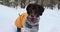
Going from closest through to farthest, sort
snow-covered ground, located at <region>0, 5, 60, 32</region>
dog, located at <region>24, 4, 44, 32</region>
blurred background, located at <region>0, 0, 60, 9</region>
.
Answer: dog, located at <region>24, 4, 44, 32</region>
snow-covered ground, located at <region>0, 5, 60, 32</region>
blurred background, located at <region>0, 0, 60, 9</region>

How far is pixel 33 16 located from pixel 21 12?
0.99 meters

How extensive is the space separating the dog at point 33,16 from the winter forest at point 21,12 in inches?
17.1

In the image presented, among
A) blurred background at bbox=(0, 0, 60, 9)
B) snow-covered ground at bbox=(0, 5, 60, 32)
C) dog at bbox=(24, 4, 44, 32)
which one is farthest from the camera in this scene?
blurred background at bbox=(0, 0, 60, 9)

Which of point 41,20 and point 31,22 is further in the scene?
point 41,20

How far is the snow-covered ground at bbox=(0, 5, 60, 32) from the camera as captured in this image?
2.12 metres

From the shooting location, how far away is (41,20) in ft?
7.61

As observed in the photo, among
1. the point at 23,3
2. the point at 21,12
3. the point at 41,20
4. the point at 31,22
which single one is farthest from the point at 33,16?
the point at 23,3

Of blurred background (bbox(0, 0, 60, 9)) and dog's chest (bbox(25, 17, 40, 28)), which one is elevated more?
blurred background (bbox(0, 0, 60, 9))

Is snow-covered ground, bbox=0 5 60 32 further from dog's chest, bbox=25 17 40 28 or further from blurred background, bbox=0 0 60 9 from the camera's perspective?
dog's chest, bbox=25 17 40 28

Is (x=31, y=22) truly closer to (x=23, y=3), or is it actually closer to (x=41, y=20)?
(x=41, y=20)

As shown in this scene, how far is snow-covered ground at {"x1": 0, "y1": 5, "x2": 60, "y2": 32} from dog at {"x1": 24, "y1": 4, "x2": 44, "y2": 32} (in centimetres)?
43

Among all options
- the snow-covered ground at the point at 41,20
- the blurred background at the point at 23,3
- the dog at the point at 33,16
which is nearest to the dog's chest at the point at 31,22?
the dog at the point at 33,16

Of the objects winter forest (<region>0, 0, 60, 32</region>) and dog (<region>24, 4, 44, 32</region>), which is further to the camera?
winter forest (<region>0, 0, 60, 32</region>)

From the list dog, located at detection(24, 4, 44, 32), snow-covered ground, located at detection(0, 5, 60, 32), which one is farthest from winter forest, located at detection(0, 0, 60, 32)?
dog, located at detection(24, 4, 44, 32)
